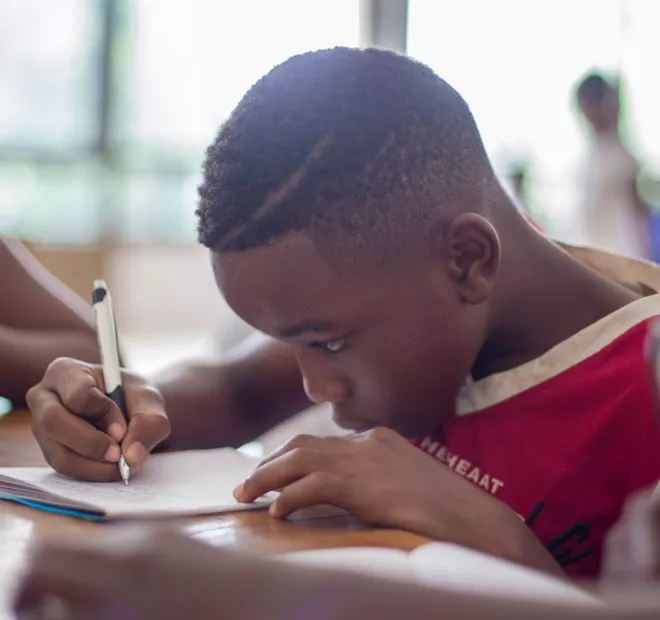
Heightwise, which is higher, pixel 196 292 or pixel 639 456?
pixel 639 456

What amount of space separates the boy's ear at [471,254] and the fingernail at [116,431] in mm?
315

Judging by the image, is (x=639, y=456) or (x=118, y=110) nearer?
(x=639, y=456)

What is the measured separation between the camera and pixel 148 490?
2.27 ft

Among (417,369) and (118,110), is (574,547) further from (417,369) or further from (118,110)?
(118,110)

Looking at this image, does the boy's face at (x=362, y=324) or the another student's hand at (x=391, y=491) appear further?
the boy's face at (x=362, y=324)

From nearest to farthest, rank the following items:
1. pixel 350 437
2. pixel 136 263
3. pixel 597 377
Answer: pixel 350 437, pixel 597 377, pixel 136 263

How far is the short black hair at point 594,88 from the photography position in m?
3.51

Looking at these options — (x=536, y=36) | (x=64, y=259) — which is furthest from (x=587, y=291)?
(x=64, y=259)

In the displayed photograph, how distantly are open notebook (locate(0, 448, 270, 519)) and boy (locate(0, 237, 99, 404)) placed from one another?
31 cm

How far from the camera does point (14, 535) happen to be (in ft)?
1.85

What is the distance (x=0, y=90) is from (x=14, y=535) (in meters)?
4.64

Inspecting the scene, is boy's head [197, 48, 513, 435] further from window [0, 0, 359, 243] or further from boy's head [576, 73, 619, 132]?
window [0, 0, 359, 243]

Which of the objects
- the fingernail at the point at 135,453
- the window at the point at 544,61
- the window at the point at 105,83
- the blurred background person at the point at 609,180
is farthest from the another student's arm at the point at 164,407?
the window at the point at 105,83

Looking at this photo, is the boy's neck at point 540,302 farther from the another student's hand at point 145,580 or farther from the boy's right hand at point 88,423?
the another student's hand at point 145,580
